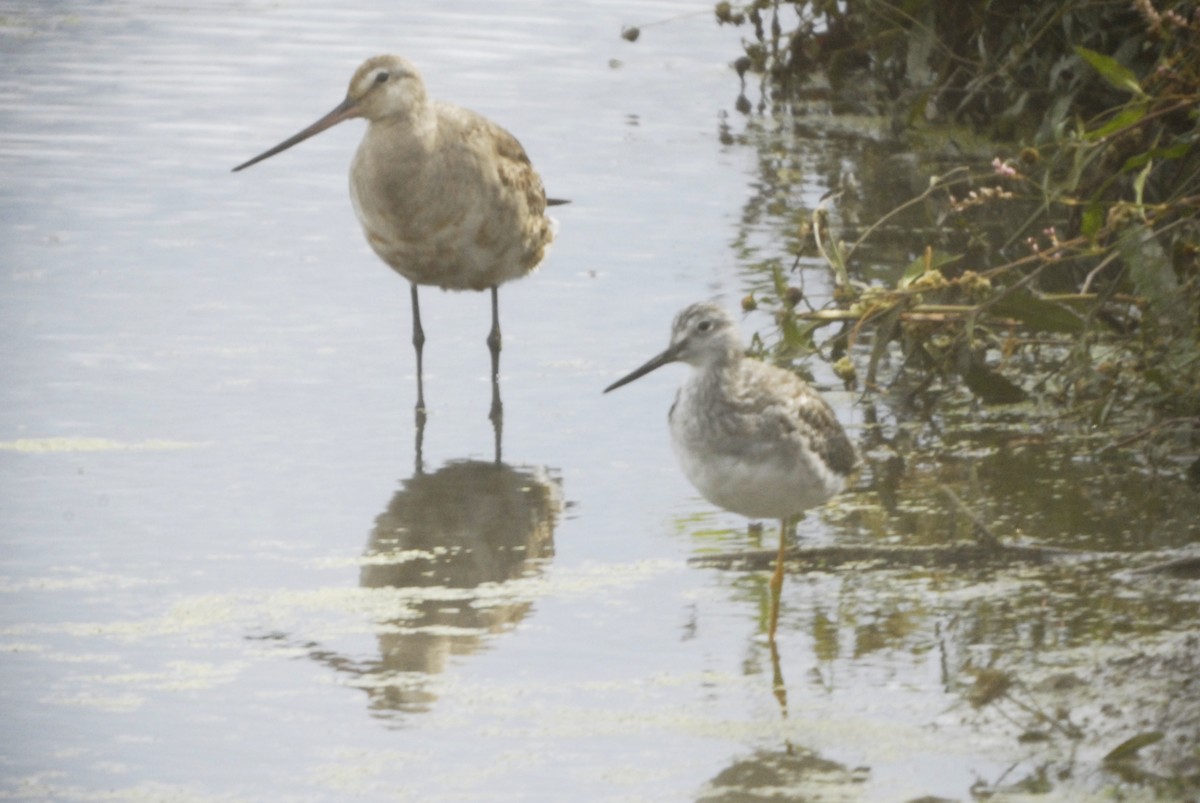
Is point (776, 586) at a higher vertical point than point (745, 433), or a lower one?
lower

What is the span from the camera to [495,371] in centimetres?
838

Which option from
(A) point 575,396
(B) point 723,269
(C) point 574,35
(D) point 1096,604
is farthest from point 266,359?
(C) point 574,35

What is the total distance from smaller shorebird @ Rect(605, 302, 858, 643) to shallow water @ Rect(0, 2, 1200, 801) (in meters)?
0.33

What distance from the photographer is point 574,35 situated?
53.8ft

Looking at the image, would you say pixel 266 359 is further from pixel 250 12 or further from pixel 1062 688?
pixel 250 12

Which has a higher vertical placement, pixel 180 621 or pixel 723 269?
pixel 723 269

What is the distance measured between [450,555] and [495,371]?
195 centimetres

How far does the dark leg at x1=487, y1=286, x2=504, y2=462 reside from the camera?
25.8ft

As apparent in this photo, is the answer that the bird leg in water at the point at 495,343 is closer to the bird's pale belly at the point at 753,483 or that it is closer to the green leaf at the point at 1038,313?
the green leaf at the point at 1038,313

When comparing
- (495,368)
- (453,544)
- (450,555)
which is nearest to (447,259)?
(495,368)

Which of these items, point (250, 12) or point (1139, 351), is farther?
point (250, 12)

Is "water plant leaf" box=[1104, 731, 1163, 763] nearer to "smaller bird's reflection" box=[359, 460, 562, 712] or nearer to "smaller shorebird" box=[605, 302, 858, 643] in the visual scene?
"smaller shorebird" box=[605, 302, 858, 643]

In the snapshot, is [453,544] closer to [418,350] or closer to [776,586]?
[776,586]

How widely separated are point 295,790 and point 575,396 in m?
3.53
